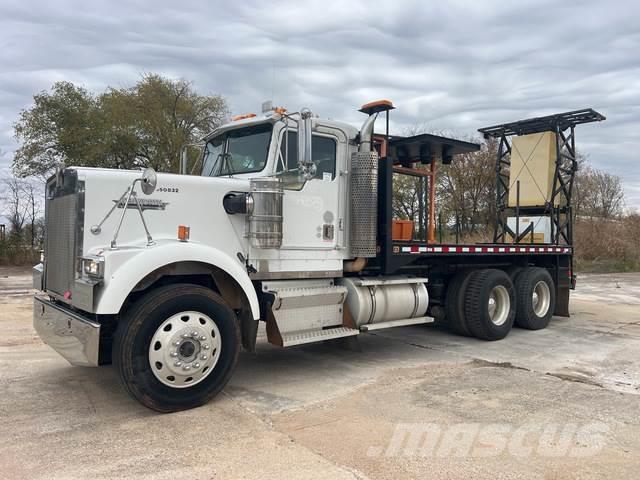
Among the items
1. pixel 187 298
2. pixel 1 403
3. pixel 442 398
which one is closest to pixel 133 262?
pixel 187 298

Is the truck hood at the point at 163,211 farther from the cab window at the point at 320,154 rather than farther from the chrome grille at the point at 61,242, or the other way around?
the cab window at the point at 320,154

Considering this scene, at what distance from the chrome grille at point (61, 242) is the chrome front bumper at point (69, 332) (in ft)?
0.71

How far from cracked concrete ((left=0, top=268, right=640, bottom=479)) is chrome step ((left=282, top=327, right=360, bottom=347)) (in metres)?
0.42

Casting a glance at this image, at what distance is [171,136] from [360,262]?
2065 cm

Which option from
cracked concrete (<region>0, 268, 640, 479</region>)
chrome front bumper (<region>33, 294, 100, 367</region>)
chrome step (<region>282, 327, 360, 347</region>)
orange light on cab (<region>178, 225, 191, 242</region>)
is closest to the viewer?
cracked concrete (<region>0, 268, 640, 479</region>)

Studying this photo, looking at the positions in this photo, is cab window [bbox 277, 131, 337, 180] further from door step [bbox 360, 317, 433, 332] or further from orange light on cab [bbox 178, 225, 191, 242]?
door step [bbox 360, 317, 433, 332]

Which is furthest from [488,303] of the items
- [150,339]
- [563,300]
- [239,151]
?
[150,339]

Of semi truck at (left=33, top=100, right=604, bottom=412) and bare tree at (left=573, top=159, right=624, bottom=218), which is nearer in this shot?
semi truck at (left=33, top=100, right=604, bottom=412)

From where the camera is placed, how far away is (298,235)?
5852 millimetres

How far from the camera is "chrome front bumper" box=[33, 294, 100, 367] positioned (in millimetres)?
4289

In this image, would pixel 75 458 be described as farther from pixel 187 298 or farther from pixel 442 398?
pixel 442 398

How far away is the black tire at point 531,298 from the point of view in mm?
8727

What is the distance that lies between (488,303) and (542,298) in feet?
6.69

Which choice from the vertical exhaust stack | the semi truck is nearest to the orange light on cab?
the semi truck
